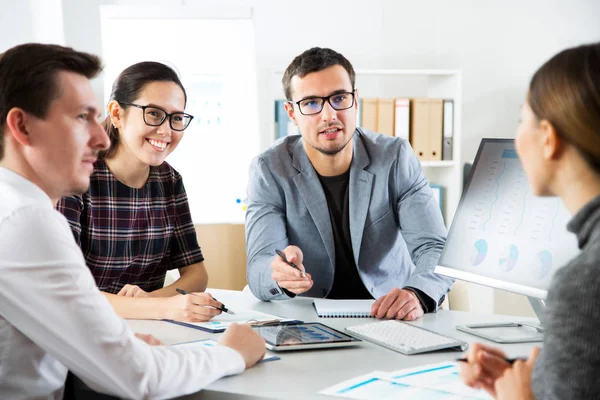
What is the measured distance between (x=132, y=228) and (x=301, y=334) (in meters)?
0.84

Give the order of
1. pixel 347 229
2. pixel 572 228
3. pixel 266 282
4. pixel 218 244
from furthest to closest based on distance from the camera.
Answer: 1. pixel 218 244
2. pixel 347 229
3. pixel 266 282
4. pixel 572 228

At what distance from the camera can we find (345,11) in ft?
14.6

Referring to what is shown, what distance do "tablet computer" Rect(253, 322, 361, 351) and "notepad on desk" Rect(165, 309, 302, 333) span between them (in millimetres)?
62

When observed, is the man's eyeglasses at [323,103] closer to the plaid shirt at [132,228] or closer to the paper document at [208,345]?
the plaid shirt at [132,228]

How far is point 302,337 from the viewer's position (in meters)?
1.62

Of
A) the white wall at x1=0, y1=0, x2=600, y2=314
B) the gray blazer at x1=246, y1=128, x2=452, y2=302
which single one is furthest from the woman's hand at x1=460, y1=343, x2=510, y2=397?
the white wall at x1=0, y1=0, x2=600, y2=314

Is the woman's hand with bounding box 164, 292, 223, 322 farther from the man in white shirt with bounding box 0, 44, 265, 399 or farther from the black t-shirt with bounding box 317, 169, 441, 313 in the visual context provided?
the black t-shirt with bounding box 317, 169, 441, 313

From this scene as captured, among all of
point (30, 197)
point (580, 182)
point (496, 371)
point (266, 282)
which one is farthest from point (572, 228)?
point (266, 282)

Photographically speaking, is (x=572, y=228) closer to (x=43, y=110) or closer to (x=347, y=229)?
(x=43, y=110)

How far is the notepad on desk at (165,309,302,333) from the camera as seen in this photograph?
1.76 meters

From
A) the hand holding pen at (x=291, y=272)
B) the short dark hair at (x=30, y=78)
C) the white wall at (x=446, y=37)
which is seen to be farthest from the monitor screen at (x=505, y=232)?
the white wall at (x=446, y=37)

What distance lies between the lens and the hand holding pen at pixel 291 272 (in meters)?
1.98

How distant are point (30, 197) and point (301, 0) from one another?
135 inches

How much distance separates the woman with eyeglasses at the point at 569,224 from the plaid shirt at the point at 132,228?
1365 millimetres
